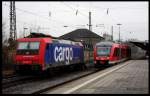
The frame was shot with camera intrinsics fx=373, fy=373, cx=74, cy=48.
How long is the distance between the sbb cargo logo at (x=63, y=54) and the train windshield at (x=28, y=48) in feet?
6.00

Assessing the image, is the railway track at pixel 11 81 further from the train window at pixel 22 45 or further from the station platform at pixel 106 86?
the station platform at pixel 106 86

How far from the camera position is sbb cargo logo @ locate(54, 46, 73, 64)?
81.7 ft

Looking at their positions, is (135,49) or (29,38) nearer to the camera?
(29,38)

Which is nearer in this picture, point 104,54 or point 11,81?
point 11,81

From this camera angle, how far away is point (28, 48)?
23.5 m

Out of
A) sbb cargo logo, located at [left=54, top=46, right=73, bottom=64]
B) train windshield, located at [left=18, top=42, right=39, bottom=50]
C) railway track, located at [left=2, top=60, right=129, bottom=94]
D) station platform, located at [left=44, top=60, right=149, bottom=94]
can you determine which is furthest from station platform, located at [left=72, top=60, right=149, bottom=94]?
train windshield, located at [left=18, top=42, right=39, bottom=50]

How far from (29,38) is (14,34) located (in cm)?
1426

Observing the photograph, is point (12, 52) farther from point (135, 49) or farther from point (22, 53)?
point (135, 49)

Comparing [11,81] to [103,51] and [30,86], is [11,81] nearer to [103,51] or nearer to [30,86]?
[30,86]

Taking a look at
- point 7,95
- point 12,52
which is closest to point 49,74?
point 12,52

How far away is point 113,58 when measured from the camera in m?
40.3

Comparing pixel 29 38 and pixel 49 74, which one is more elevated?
pixel 29 38

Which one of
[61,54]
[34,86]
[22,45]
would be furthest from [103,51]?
[34,86]

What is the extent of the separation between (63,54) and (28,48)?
12.7 feet
